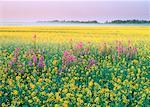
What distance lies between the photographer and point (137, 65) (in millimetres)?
8086

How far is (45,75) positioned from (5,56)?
1372mm

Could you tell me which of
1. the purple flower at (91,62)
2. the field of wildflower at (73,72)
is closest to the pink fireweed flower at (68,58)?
the field of wildflower at (73,72)

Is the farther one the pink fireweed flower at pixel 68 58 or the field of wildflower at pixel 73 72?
the pink fireweed flower at pixel 68 58

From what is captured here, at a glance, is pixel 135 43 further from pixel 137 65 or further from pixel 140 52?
pixel 137 65

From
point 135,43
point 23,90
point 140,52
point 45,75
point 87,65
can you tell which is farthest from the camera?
point 135,43

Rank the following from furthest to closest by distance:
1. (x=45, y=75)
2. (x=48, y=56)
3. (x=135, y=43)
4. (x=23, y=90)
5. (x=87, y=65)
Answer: (x=135, y=43), (x=48, y=56), (x=87, y=65), (x=45, y=75), (x=23, y=90)

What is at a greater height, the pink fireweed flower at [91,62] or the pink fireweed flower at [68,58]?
the pink fireweed flower at [68,58]

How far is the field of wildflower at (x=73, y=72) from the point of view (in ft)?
20.3

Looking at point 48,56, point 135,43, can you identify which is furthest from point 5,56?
point 135,43

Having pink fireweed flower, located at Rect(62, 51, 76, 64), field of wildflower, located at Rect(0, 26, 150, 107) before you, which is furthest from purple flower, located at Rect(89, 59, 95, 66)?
pink fireweed flower, located at Rect(62, 51, 76, 64)

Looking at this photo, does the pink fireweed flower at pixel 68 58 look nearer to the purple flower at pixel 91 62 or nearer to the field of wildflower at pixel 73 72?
the field of wildflower at pixel 73 72

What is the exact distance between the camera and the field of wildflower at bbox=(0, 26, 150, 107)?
6.19 m

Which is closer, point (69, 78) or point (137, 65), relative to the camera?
point (69, 78)

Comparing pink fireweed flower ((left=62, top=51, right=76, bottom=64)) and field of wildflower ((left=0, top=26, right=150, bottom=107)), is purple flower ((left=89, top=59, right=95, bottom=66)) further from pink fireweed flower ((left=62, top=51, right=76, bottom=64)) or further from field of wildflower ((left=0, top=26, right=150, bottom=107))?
pink fireweed flower ((left=62, top=51, right=76, bottom=64))
